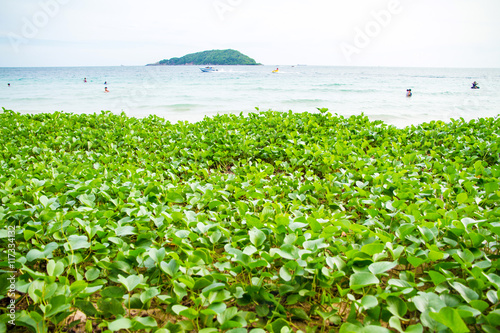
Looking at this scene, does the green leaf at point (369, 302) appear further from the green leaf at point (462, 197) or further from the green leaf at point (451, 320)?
the green leaf at point (462, 197)

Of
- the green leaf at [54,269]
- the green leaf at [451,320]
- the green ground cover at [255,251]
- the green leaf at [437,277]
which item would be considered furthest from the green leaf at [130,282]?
the green leaf at [437,277]

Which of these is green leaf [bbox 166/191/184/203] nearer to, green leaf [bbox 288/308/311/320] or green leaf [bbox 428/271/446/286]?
green leaf [bbox 288/308/311/320]

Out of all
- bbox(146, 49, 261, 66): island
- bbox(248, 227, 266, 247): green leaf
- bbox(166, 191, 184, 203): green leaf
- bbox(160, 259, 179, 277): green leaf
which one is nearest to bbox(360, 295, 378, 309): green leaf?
bbox(248, 227, 266, 247): green leaf

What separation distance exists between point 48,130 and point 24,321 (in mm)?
5323

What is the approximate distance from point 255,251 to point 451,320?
0.84 m

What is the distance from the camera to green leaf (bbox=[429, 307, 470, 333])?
3.32 ft

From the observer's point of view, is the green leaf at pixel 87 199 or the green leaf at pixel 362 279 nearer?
the green leaf at pixel 362 279

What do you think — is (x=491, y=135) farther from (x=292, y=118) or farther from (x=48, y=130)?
(x=48, y=130)

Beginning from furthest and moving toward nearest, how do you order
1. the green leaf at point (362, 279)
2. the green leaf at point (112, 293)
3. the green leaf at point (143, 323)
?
the green leaf at point (112, 293), the green leaf at point (362, 279), the green leaf at point (143, 323)

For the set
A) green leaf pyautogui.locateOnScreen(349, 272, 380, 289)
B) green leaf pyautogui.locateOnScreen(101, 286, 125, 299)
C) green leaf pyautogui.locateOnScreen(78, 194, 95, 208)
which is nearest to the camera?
green leaf pyautogui.locateOnScreen(349, 272, 380, 289)

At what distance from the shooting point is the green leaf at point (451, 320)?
1.01 m

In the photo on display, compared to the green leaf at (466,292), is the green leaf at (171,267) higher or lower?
lower

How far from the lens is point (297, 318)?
4.75 feet

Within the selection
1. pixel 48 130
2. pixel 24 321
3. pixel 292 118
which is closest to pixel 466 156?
pixel 292 118
